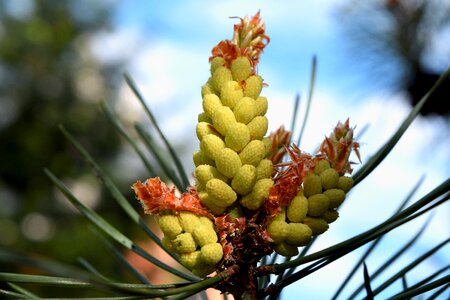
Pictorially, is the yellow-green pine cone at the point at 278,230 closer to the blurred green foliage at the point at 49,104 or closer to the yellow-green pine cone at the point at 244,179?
the yellow-green pine cone at the point at 244,179

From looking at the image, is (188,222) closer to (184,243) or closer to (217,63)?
(184,243)

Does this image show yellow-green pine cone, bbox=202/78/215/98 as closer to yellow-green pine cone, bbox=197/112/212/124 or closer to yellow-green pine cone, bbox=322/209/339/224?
yellow-green pine cone, bbox=197/112/212/124

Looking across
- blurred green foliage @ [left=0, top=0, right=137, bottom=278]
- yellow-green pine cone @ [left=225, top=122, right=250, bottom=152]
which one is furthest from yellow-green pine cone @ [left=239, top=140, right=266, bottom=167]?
blurred green foliage @ [left=0, top=0, right=137, bottom=278]

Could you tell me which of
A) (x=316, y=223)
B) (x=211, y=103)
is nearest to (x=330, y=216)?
(x=316, y=223)

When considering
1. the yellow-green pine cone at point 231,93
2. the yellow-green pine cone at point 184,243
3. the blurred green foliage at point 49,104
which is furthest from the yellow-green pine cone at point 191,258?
the blurred green foliage at point 49,104

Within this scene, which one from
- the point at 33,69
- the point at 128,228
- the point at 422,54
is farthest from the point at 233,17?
the point at 33,69

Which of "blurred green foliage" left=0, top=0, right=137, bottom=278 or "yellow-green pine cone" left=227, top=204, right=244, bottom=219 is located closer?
"yellow-green pine cone" left=227, top=204, right=244, bottom=219

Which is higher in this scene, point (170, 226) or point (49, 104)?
point (49, 104)
